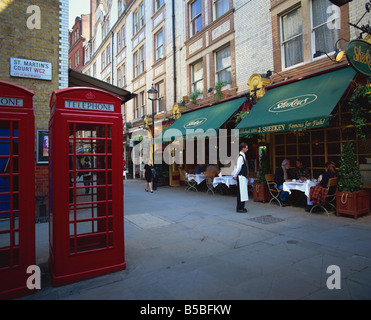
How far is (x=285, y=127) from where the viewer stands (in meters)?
7.80

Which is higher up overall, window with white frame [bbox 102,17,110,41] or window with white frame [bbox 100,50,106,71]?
window with white frame [bbox 102,17,110,41]

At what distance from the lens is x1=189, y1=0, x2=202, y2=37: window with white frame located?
14.5 m

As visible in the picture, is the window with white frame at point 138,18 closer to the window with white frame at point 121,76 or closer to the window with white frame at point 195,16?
the window with white frame at point 121,76

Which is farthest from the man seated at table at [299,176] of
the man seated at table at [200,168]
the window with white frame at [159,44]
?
the window with white frame at [159,44]

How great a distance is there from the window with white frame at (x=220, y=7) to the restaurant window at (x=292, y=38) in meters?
3.65

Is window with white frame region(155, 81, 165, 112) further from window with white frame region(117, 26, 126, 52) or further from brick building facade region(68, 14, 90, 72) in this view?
brick building facade region(68, 14, 90, 72)

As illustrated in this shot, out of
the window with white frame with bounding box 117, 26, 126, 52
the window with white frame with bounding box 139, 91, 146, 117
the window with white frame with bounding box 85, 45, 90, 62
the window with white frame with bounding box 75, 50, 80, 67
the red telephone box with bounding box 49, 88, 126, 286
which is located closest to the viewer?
the red telephone box with bounding box 49, 88, 126, 286

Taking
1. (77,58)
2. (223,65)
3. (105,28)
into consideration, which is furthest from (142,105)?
(77,58)

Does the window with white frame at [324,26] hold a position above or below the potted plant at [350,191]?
above

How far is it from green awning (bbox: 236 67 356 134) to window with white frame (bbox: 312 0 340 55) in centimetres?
115

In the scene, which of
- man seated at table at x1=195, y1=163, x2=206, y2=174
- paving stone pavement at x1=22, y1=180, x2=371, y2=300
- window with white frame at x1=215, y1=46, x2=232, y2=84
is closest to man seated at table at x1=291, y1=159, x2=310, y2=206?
paving stone pavement at x1=22, y1=180, x2=371, y2=300

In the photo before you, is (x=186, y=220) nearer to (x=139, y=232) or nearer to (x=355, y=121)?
(x=139, y=232)

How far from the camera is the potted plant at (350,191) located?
6891mm

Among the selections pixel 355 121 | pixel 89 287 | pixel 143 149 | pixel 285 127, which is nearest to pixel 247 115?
pixel 285 127
